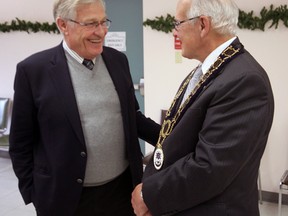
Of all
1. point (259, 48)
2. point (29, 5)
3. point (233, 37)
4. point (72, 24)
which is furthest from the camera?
point (29, 5)

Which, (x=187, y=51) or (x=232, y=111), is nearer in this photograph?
(x=232, y=111)

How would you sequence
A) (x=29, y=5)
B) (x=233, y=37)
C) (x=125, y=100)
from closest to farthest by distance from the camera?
(x=233, y=37) < (x=125, y=100) < (x=29, y=5)

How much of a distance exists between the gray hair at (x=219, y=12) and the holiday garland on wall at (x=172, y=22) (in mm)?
1921

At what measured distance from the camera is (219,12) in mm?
1109

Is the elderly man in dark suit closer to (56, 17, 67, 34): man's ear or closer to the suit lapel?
the suit lapel

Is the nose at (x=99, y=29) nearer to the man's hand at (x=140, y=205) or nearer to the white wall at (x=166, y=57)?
the man's hand at (x=140, y=205)

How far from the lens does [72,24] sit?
140 centimetres

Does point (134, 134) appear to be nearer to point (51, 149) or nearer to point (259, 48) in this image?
point (51, 149)

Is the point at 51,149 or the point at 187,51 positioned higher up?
→ the point at 187,51

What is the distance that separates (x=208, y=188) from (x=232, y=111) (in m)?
0.25

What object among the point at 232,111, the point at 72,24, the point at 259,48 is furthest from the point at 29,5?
the point at 232,111

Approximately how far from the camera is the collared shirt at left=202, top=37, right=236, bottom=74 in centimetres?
115

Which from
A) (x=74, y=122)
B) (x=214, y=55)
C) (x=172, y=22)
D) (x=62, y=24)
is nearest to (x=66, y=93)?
(x=74, y=122)

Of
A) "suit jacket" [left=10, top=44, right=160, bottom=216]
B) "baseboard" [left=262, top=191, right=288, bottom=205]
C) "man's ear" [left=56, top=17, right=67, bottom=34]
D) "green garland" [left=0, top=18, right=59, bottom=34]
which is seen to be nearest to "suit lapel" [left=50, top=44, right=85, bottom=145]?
"suit jacket" [left=10, top=44, right=160, bottom=216]
